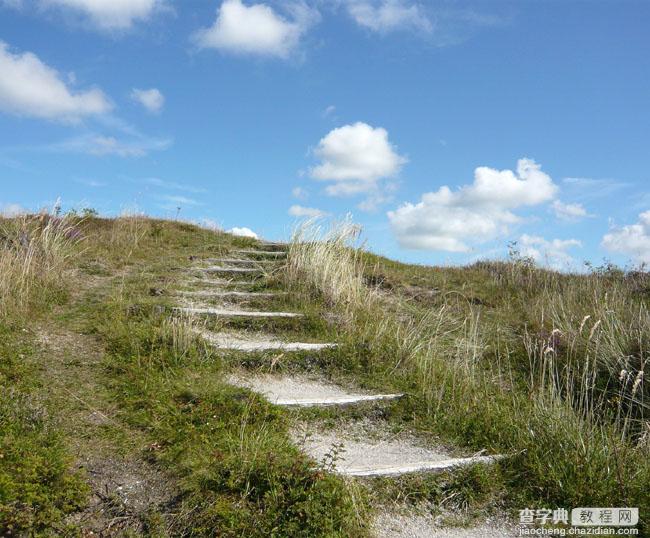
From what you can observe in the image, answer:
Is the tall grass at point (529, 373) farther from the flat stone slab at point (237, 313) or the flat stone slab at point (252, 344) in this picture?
the flat stone slab at point (237, 313)

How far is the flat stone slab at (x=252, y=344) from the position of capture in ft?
21.4

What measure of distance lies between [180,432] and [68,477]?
0.99m

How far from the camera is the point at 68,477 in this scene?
3.78m

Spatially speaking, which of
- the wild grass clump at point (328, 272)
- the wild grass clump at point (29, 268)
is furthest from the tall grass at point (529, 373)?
the wild grass clump at point (29, 268)

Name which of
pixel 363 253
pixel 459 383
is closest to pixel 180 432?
pixel 459 383

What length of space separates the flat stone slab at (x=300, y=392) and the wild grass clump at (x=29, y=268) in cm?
325

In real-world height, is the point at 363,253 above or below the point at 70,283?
above

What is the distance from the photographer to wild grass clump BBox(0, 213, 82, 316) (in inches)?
279

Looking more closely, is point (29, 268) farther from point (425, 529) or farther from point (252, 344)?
point (425, 529)

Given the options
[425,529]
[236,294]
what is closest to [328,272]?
[236,294]

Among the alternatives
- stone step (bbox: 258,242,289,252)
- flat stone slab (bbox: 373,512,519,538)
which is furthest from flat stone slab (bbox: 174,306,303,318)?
stone step (bbox: 258,242,289,252)

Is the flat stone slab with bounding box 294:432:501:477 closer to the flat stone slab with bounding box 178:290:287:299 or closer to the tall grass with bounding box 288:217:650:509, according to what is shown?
the tall grass with bounding box 288:217:650:509

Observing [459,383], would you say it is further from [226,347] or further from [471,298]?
[471,298]

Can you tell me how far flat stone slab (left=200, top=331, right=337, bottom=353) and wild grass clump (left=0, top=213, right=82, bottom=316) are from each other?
7.97 ft
